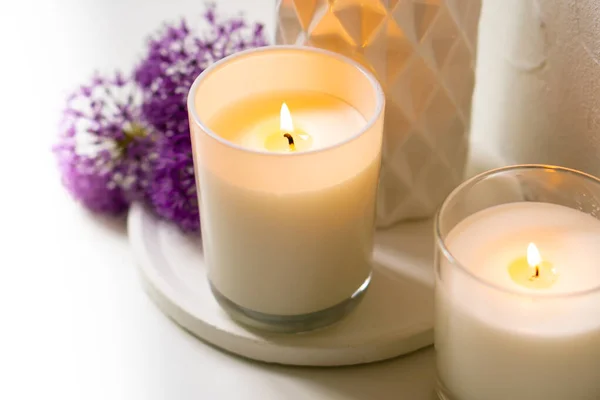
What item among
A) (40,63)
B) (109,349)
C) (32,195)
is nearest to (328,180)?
(109,349)

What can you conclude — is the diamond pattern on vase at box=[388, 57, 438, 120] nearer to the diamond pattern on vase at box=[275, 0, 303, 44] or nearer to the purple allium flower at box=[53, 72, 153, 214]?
the diamond pattern on vase at box=[275, 0, 303, 44]

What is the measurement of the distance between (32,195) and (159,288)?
0.56 feet

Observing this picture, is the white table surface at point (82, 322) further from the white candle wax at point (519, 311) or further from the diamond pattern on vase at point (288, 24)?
the diamond pattern on vase at point (288, 24)

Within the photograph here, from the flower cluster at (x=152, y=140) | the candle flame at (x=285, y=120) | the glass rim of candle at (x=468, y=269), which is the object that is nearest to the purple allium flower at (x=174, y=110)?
the flower cluster at (x=152, y=140)

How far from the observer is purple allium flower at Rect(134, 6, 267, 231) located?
642 millimetres

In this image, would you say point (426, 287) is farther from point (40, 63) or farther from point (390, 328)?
point (40, 63)

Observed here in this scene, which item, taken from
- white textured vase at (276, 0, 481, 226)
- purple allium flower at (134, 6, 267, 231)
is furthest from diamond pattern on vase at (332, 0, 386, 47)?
purple allium flower at (134, 6, 267, 231)

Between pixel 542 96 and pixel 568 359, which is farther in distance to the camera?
pixel 542 96

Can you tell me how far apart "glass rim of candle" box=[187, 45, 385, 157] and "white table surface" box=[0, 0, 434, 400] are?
5.9 inches

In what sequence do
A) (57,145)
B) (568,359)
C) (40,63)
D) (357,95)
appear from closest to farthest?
(568,359) < (357,95) < (57,145) < (40,63)

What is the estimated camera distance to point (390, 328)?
57cm

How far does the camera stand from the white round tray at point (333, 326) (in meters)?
0.57

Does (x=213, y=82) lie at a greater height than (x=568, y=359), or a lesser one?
greater

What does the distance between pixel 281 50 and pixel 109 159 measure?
0.18 meters
